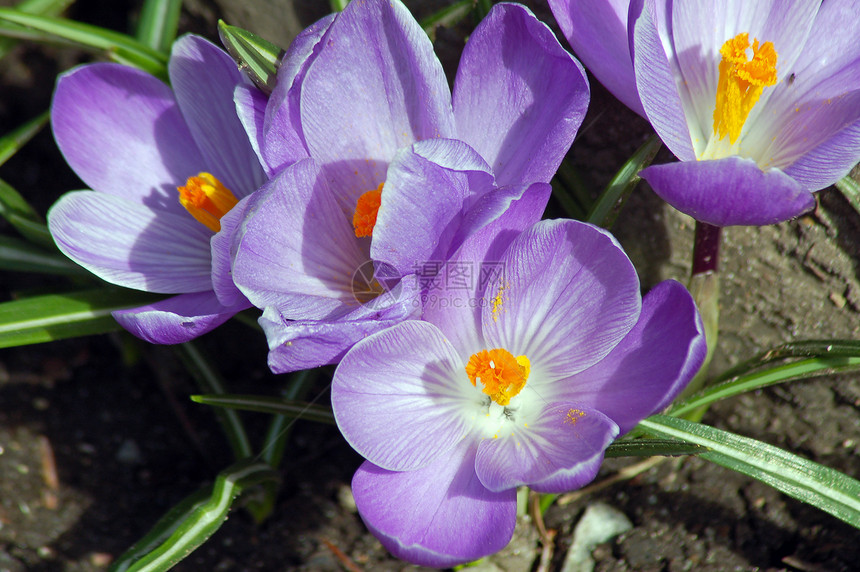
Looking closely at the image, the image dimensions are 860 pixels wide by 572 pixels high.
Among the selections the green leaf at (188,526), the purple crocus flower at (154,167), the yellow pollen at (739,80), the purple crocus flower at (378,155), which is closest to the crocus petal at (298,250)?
the purple crocus flower at (378,155)

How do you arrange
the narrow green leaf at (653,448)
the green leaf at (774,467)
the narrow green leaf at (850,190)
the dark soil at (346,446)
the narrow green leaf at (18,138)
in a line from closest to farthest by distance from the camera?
the narrow green leaf at (653,448)
the green leaf at (774,467)
the narrow green leaf at (850,190)
the dark soil at (346,446)
the narrow green leaf at (18,138)

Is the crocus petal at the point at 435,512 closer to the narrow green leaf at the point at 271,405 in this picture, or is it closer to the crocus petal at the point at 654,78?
the narrow green leaf at the point at 271,405

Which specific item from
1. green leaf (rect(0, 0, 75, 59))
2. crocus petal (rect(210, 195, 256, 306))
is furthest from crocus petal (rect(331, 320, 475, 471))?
green leaf (rect(0, 0, 75, 59))

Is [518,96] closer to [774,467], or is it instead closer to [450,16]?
[450,16]

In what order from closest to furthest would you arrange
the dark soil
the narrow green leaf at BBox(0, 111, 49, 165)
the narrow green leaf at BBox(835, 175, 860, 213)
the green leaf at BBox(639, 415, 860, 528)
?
the green leaf at BBox(639, 415, 860, 528) → the narrow green leaf at BBox(835, 175, 860, 213) → the dark soil → the narrow green leaf at BBox(0, 111, 49, 165)

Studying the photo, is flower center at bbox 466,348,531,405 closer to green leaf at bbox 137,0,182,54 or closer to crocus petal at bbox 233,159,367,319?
crocus petal at bbox 233,159,367,319

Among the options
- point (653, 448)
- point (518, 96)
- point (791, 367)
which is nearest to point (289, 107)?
point (518, 96)
